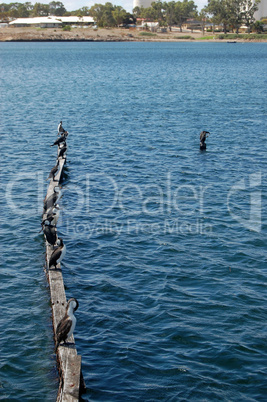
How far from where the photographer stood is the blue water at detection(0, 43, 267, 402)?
11.7m

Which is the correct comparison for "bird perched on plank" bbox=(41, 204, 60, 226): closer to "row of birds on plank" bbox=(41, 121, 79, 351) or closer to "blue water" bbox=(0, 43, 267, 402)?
"row of birds on plank" bbox=(41, 121, 79, 351)

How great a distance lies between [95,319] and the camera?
1359cm

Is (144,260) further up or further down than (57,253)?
further down

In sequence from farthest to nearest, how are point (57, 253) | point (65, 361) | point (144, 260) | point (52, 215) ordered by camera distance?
point (52, 215), point (144, 260), point (57, 253), point (65, 361)

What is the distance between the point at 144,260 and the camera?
16.9m

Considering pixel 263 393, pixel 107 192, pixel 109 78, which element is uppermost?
pixel 109 78

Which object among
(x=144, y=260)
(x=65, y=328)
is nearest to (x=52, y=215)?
(x=144, y=260)

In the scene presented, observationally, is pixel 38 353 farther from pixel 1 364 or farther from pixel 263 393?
pixel 263 393

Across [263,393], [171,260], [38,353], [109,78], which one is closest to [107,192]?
[171,260]

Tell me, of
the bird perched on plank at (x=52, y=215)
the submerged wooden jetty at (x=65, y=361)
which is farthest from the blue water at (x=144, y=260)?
the bird perched on plank at (x=52, y=215)

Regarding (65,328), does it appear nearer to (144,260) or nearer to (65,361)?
(65,361)

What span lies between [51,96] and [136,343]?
152ft

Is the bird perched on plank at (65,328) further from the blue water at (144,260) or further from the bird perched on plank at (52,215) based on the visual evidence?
the bird perched on plank at (52,215)

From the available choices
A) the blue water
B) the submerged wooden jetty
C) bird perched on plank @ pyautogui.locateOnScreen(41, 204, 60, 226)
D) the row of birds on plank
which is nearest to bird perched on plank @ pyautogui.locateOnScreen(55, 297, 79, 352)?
the row of birds on plank
